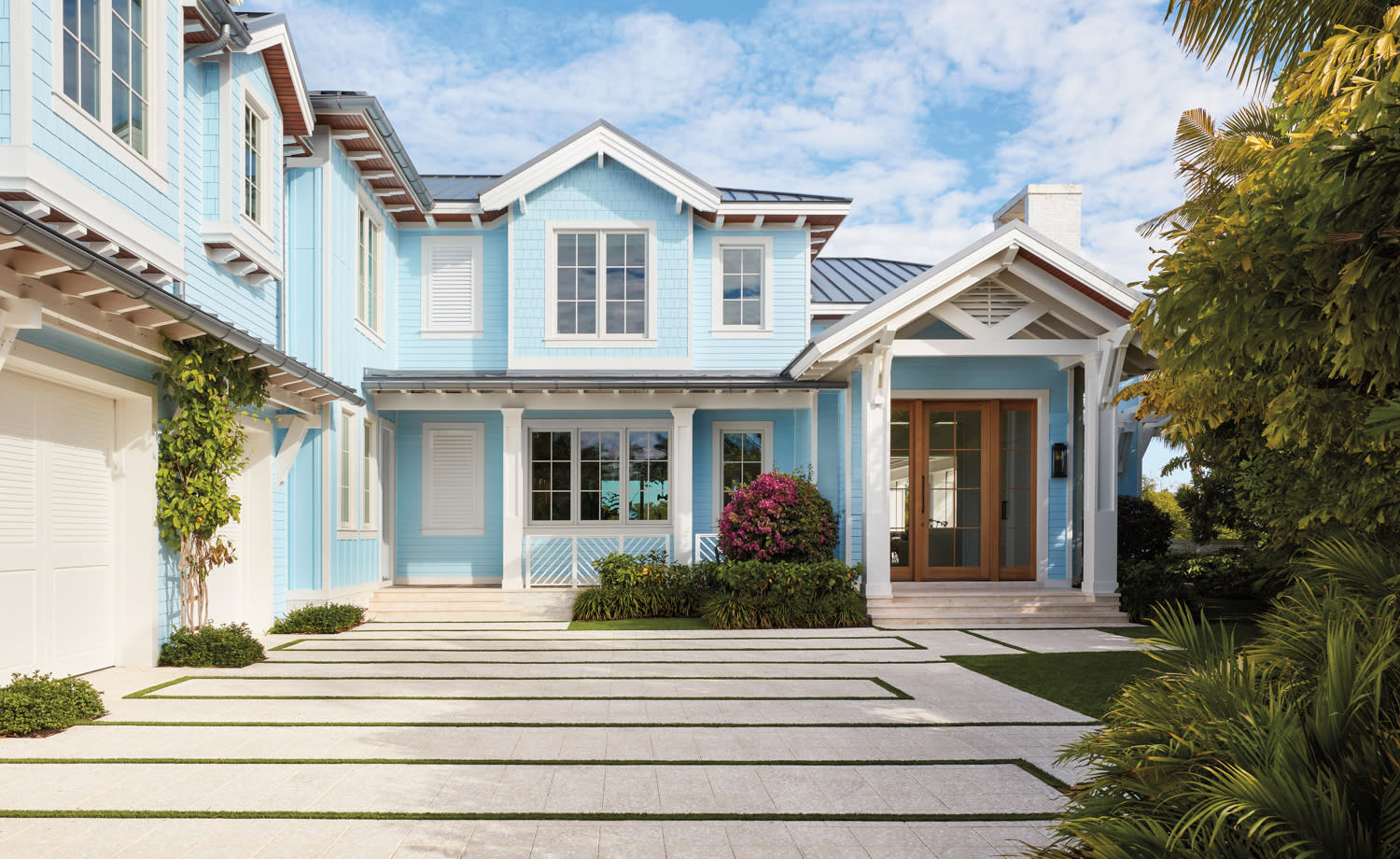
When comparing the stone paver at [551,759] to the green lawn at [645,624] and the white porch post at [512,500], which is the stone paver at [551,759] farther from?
the white porch post at [512,500]

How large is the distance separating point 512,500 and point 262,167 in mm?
5682

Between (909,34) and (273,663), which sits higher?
(909,34)

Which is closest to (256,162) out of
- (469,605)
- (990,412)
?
(469,605)

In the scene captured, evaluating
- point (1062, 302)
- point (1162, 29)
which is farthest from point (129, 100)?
point (1062, 302)

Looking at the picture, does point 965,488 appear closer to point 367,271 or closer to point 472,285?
point 472,285

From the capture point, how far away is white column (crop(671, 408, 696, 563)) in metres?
14.0

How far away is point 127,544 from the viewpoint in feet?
26.2

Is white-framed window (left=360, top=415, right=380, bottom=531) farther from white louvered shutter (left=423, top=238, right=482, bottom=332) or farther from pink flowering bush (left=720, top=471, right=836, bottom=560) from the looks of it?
pink flowering bush (left=720, top=471, right=836, bottom=560)

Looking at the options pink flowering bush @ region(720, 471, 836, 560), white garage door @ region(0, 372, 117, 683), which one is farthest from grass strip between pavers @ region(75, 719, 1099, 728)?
pink flowering bush @ region(720, 471, 836, 560)

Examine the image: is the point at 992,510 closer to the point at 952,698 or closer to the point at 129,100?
the point at 952,698

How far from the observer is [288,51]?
10.1 meters

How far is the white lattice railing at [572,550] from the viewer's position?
14.4 metres

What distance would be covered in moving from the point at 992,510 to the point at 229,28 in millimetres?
10989

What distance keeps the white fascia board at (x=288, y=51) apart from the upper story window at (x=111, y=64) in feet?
5.93
